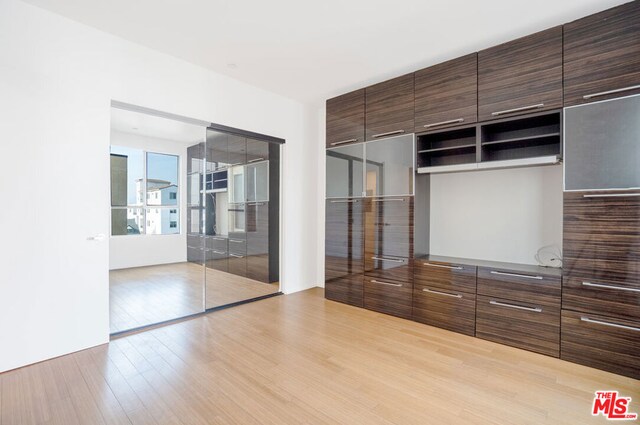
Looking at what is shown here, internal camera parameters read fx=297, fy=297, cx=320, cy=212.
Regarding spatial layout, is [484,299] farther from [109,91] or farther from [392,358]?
[109,91]

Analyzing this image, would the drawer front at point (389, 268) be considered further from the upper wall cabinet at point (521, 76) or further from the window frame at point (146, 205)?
the window frame at point (146, 205)

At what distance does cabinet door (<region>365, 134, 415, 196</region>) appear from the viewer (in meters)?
3.57

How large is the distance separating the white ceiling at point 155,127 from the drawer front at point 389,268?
2743mm

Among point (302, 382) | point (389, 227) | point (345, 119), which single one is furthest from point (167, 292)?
point (345, 119)

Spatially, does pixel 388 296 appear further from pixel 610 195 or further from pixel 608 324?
pixel 610 195

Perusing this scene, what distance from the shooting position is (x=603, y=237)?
95.4 inches

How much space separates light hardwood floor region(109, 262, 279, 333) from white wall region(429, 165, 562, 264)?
2772mm

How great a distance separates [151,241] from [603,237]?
207 inches

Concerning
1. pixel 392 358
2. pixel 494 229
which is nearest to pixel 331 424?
pixel 392 358

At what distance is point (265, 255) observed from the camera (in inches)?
198

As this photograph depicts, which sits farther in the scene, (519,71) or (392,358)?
(519,71)

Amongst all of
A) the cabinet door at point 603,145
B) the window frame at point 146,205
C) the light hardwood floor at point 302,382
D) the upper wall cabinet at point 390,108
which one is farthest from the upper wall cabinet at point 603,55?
the window frame at point 146,205

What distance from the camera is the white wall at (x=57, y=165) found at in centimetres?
239

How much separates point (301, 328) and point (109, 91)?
3.11 metres
